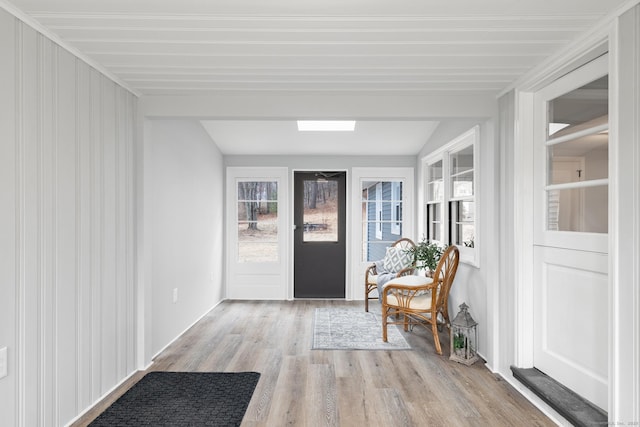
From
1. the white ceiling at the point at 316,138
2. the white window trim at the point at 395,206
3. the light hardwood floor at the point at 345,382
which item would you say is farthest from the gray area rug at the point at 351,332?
the white ceiling at the point at 316,138

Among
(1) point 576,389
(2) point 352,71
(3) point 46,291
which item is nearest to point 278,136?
(2) point 352,71

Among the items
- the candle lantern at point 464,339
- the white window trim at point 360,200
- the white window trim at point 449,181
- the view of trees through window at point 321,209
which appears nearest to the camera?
the candle lantern at point 464,339

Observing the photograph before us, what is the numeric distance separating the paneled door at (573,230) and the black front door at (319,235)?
3439mm

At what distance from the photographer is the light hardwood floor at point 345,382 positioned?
101 inches

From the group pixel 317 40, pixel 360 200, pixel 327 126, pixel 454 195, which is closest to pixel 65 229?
pixel 317 40

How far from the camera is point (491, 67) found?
2.76 meters

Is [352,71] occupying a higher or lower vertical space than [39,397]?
higher

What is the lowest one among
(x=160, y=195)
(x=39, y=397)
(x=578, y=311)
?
(x=39, y=397)

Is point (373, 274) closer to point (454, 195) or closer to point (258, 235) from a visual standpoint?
point (454, 195)

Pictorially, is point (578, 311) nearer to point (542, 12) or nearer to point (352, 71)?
point (542, 12)

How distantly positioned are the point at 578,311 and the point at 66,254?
301 cm

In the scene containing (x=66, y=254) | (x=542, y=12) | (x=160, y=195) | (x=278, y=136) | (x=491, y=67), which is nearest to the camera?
(x=542, y=12)

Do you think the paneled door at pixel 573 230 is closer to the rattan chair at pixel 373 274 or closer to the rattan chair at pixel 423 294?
the rattan chair at pixel 423 294

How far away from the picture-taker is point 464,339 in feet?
11.5
